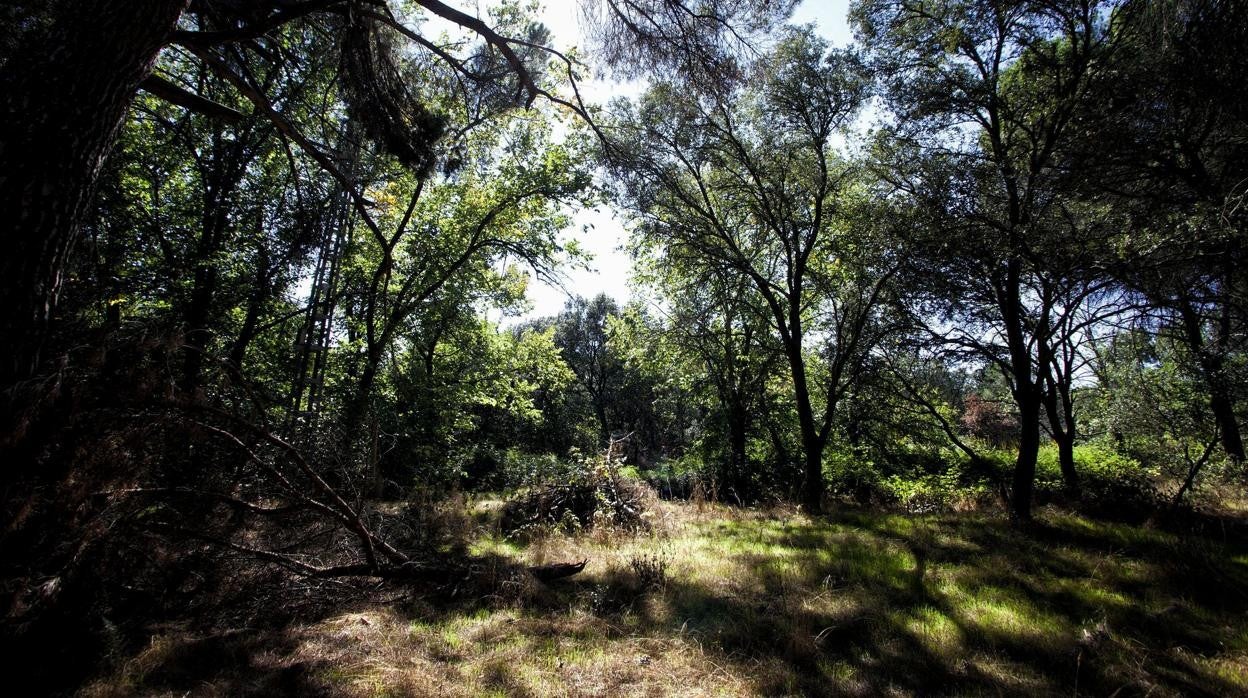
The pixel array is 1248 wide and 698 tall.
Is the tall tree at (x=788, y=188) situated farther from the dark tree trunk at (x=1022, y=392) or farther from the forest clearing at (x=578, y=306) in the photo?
the dark tree trunk at (x=1022, y=392)

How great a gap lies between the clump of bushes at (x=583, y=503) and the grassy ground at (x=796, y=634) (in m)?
1.88

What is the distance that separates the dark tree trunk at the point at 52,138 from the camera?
1.90 meters

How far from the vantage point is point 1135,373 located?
11.4 meters

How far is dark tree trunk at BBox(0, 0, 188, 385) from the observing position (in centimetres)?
190

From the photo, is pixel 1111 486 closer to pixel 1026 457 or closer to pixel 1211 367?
pixel 1211 367

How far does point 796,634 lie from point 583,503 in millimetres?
5402

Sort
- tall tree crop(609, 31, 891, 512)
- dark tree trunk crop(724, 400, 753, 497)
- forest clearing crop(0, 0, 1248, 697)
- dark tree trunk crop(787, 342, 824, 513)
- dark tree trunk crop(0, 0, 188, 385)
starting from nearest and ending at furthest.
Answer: dark tree trunk crop(0, 0, 188, 385) → forest clearing crop(0, 0, 1248, 697) → tall tree crop(609, 31, 891, 512) → dark tree trunk crop(787, 342, 824, 513) → dark tree trunk crop(724, 400, 753, 497)

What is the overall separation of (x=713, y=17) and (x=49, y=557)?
234 inches

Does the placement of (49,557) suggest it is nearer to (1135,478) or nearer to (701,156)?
(701,156)

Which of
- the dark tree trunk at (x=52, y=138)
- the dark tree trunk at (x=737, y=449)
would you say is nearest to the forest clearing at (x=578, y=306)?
the dark tree trunk at (x=52, y=138)

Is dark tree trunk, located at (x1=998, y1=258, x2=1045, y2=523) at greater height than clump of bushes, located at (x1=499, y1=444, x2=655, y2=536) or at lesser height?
greater

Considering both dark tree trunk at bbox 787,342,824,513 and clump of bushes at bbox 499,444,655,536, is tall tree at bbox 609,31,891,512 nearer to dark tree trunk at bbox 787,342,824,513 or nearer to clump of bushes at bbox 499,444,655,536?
dark tree trunk at bbox 787,342,824,513

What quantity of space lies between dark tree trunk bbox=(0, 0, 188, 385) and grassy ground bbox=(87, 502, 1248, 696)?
209 centimetres

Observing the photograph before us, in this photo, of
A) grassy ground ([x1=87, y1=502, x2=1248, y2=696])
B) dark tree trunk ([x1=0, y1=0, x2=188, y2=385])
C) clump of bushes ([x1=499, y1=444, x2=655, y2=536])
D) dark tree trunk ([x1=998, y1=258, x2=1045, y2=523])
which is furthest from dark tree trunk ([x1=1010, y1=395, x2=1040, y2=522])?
dark tree trunk ([x1=0, y1=0, x2=188, y2=385])
